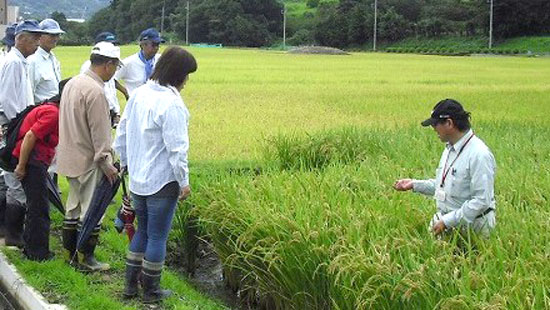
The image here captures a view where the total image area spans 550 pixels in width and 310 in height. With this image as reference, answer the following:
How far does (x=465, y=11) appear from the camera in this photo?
79.4 meters

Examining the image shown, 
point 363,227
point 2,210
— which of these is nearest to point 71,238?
point 2,210

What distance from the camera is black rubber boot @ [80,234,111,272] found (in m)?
5.54

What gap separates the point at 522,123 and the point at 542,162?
5835mm

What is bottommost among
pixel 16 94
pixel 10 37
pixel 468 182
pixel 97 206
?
pixel 97 206

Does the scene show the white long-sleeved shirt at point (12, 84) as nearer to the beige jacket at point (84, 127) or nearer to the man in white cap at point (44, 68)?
the man in white cap at point (44, 68)

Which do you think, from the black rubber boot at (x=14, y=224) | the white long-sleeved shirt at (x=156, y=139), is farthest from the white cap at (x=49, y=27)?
the white long-sleeved shirt at (x=156, y=139)

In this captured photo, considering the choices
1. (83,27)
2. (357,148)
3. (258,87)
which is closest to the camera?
(357,148)

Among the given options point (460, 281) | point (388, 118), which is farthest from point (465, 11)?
point (460, 281)

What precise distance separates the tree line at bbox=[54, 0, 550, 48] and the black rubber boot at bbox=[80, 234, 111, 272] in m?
70.9

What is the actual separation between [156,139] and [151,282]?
0.98 m

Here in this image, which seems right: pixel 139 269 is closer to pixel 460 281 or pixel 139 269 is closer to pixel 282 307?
pixel 282 307

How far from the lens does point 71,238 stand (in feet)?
18.7

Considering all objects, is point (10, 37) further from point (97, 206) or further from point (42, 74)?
point (97, 206)

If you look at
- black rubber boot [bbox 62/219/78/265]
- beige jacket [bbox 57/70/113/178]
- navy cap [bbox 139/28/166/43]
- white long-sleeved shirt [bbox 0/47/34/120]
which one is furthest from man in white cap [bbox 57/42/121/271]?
navy cap [bbox 139/28/166/43]
